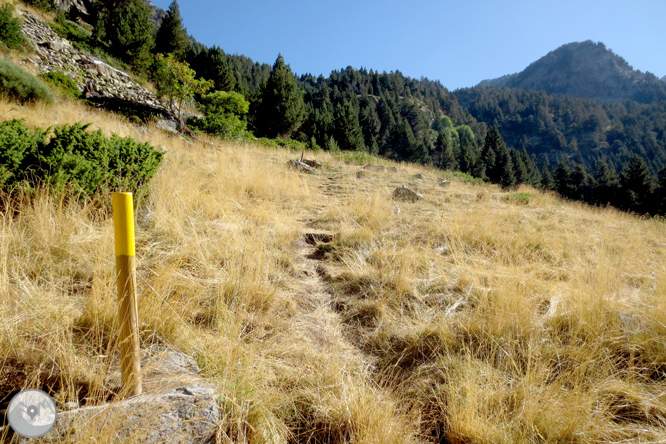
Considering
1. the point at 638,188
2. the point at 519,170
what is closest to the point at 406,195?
the point at 519,170

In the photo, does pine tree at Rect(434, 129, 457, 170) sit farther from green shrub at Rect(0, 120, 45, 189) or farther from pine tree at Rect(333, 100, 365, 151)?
green shrub at Rect(0, 120, 45, 189)

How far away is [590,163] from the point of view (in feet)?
312

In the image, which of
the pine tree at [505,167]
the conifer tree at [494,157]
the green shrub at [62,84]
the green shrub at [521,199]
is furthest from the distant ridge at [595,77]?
the green shrub at [62,84]

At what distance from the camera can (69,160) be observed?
9.44ft

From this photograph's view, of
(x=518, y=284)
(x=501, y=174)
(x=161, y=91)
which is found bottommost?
(x=518, y=284)

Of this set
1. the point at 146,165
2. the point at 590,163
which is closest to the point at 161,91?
the point at 146,165

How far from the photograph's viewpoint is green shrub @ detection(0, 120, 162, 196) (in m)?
2.62

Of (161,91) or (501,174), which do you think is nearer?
(161,91)

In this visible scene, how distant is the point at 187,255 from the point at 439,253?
3002mm

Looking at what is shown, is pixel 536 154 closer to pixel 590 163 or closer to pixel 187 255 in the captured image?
pixel 590 163

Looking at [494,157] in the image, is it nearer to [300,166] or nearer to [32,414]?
[300,166]

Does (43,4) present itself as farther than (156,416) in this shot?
Yes

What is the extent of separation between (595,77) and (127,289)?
245 m

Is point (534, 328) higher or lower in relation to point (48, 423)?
higher
